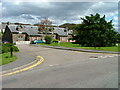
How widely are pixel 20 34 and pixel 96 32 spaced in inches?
1211

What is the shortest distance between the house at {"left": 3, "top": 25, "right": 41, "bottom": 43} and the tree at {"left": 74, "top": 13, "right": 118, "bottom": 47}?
2141 centimetres

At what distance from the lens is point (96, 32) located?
32.0 metres

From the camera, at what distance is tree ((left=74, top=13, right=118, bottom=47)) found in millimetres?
32562

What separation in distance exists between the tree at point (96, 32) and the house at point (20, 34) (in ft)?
70.2

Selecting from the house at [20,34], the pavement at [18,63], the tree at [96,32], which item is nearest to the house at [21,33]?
the house at [20,34]

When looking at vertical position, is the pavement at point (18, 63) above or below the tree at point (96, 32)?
below

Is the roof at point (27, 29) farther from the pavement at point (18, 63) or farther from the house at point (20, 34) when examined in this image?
the pavement at point (18, 63)

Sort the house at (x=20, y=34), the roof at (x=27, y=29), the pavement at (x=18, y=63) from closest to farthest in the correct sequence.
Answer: the pavement at (x=18, y=63), the house at (x=20, y=34), the roof at (x=27, y=29)

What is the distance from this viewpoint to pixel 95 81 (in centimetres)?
569

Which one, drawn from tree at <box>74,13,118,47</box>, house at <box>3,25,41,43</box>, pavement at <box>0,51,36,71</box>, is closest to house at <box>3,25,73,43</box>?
house at <box>3,25,41,43</box>

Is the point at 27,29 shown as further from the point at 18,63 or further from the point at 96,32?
the point at 18,63

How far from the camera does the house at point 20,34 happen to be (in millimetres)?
49812

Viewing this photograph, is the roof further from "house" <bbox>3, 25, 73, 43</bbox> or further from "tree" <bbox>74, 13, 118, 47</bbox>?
"tree" <bbox>74, 13, 118, 47</bbox>

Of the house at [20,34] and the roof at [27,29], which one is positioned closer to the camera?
the house at [20,34]
